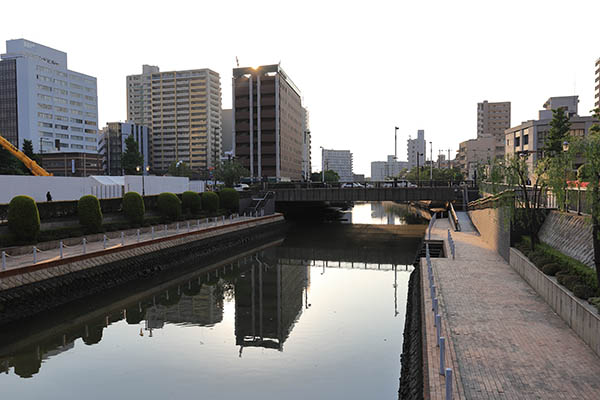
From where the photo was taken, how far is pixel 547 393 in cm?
898

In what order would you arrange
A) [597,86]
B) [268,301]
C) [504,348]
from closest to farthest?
[504,348], [268,301], [597,86]

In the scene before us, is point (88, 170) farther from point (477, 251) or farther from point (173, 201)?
point (477, 251)

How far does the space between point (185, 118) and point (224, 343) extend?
545ft

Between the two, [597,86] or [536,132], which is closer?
[536,132]

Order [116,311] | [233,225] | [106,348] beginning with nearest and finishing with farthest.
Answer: [106,348] → [116,311] → [233,225]

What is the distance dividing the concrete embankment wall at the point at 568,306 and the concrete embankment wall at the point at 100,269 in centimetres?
2121

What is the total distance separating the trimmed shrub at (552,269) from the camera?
52.3ft

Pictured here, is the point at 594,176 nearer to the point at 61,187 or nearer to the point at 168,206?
the point at 168,206

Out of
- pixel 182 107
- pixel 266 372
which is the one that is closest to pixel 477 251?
pixel 266 372

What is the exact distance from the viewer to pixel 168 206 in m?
41.5

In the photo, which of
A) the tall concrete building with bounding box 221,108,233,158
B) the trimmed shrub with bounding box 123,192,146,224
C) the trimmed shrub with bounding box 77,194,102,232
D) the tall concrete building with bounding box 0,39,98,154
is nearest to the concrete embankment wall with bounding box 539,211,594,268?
the trimmed shrub with bounding box 77,194,102,232

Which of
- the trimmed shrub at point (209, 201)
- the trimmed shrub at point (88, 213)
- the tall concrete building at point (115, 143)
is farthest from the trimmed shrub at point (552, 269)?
the tall concrete building at point (115, 143)

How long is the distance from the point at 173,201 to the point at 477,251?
27.1 metres

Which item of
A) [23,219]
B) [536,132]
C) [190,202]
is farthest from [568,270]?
[536,132]
